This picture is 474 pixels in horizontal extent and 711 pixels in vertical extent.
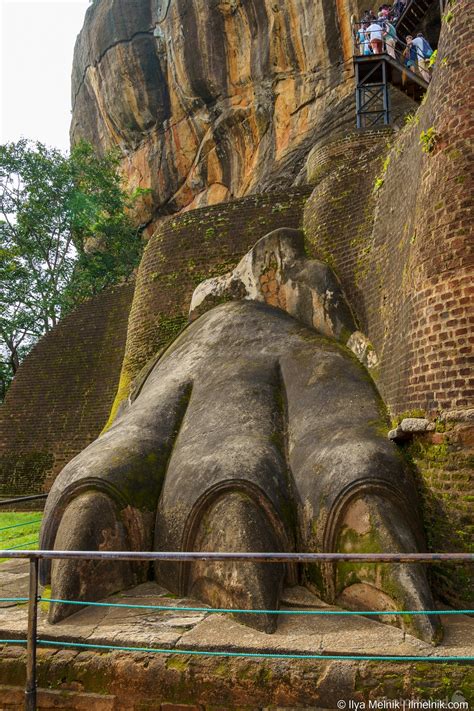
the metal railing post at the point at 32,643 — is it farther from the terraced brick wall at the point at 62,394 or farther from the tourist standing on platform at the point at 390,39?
the tourist standing on platform at the point at 390,39

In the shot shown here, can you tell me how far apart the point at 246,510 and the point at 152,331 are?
250 inches

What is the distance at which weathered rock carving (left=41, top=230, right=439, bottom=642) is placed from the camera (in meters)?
4.84

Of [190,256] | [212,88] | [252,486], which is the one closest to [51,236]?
[212,88]

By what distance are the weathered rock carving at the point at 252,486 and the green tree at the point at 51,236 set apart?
16.3 metres

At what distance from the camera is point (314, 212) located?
933cm

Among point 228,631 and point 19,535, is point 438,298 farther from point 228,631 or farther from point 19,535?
point 19,535

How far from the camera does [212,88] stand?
2309 centimetres

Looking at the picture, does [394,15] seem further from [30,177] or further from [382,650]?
[382,650]

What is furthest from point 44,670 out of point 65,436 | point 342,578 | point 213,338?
point 65,436

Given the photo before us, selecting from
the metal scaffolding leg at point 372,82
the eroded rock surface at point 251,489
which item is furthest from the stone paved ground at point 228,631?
the metal scaffolding leg at point 372,82

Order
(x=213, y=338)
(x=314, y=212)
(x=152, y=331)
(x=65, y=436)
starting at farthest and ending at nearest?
(x=65, y=436) < (x=152, y=331) < (x=314, y=212) < (x=213, y=338)

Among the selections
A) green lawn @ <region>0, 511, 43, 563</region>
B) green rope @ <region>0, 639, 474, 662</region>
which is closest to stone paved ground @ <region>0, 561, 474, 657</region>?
green rope @ <region>0, 639, 474, 662</region>

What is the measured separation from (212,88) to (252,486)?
21331mm

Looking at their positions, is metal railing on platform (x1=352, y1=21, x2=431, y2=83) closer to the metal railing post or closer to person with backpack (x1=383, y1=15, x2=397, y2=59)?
person with backpack (x1=383, y1=15, x2=397, y2=59)
